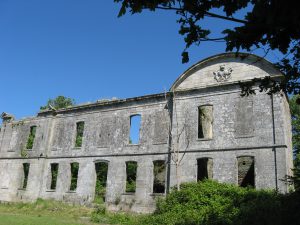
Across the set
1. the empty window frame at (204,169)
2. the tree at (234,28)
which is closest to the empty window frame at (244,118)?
the empty window frame at (204,169)

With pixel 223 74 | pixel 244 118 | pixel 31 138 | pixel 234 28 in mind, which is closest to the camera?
pixel 234 28

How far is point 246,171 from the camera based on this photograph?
19.6 m

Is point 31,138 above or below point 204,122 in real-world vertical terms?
below

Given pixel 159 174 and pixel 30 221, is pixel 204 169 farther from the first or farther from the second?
pixel 30 221

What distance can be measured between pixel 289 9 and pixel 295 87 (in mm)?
2214

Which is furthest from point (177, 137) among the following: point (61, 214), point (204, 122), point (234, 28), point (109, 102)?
point (234, 28)

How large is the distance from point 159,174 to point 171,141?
298 cm

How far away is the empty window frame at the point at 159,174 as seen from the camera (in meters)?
22.6

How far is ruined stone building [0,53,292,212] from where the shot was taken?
728 inches

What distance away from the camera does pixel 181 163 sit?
67.3 feet

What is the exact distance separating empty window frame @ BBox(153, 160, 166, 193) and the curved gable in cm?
508

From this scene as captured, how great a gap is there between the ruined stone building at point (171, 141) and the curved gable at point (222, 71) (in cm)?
6

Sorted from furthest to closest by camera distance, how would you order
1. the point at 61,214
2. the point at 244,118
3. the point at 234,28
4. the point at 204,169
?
the point at 204,169
the point at 61,214
the point at 244,118
the point at 234,28

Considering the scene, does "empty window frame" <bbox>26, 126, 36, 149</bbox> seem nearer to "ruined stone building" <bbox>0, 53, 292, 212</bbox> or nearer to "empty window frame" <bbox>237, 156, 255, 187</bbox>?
"ruined stone building" <bbox>0, 53, 292, 212</bbox>
